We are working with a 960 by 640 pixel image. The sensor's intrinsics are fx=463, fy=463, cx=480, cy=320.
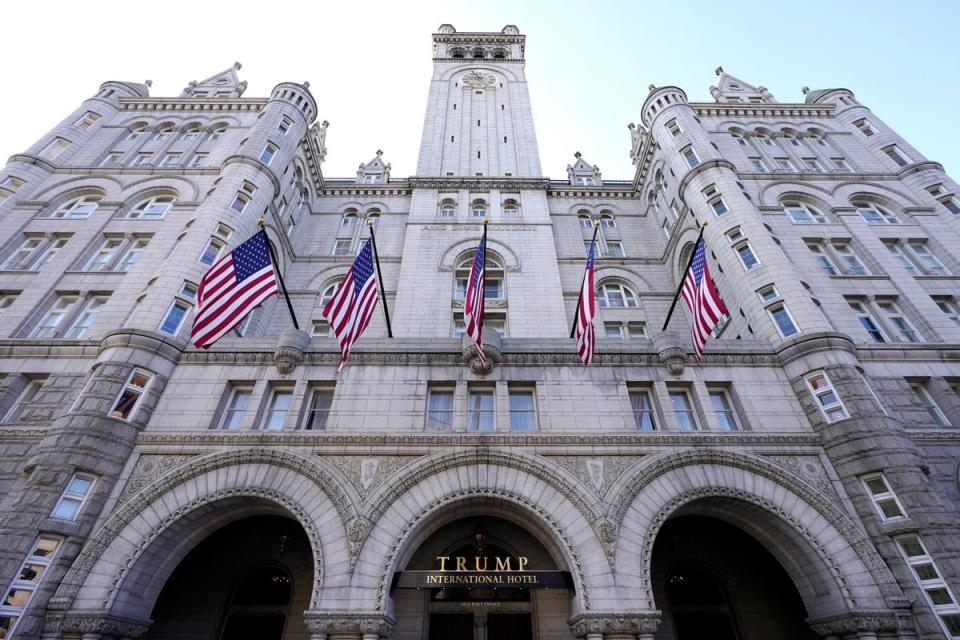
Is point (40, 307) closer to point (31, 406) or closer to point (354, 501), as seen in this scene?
point (31, 406)

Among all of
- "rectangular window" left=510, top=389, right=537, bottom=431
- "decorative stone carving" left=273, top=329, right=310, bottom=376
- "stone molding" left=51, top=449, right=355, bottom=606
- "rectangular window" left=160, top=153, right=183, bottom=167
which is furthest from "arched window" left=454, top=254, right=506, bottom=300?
"rectangular window" left=160, top=153, right=183, bottom=167

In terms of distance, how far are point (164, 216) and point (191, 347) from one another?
38.8 feet

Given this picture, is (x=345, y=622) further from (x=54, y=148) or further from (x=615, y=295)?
(x=54, y=148)

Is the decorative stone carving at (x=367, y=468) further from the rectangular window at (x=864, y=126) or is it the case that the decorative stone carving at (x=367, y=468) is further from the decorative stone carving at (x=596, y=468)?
the rectangular window at (x=864, y=126)

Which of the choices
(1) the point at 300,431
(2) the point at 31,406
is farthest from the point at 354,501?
(2) the point at 31,406

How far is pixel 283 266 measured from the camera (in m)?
31.5

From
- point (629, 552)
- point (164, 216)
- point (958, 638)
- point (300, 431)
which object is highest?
point (164, 216)

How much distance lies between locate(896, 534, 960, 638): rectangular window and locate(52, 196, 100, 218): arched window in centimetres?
4183

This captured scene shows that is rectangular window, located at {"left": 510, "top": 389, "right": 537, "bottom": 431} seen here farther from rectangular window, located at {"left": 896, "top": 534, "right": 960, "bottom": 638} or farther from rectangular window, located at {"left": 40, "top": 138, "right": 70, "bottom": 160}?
rectangular window, located at {"left": 40, "top": 138, "right": 70, "bottom": 160}

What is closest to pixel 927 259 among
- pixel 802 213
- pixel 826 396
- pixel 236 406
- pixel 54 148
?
pixel 802 213

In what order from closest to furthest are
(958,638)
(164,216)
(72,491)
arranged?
(958,638) < (72,491) < (164,216)

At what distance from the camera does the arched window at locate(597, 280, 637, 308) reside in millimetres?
31094

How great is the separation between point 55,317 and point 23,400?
502 cm

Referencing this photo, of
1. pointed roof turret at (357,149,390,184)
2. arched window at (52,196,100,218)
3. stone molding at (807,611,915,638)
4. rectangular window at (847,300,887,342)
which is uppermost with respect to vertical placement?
pointed roof turret at (357,149,390,184)
